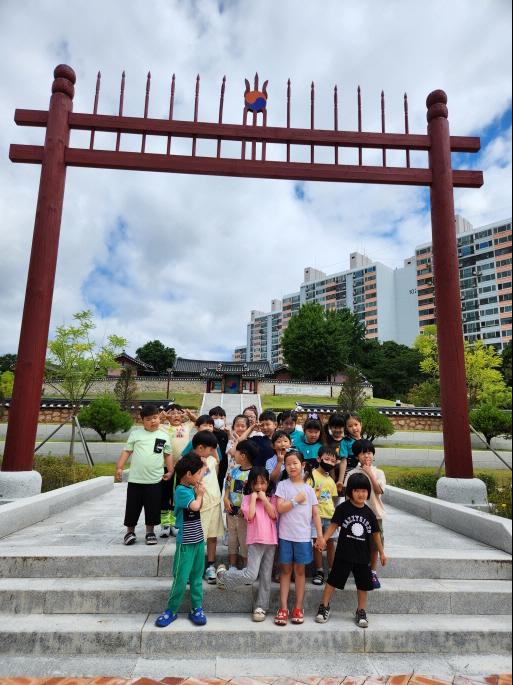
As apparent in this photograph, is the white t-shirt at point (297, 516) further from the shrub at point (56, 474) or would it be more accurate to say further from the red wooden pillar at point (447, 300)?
the shrub at point (56, 474)

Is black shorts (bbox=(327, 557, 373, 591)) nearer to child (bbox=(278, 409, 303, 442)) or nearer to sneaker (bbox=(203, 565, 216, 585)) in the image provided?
sneaker (bbox=(203, 565, 216, 585))

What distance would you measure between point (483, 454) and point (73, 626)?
16497mm

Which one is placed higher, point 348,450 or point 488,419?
point 488,419

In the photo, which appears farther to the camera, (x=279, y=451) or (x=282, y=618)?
(x=279, y=451)

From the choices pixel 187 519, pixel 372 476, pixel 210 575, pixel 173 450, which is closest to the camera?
pixel 187 519

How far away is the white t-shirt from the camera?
3336mm

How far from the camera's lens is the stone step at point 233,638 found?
2.96 meters

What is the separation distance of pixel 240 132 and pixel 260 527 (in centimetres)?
546

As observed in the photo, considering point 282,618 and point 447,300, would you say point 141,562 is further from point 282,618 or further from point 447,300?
point 447,300

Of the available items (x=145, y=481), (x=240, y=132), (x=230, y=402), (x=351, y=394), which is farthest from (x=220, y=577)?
(x=230, y=402)

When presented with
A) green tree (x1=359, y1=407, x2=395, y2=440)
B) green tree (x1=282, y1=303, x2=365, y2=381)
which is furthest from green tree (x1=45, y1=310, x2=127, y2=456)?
green tree (x1=282, y1=303, x2=365, y2=381)

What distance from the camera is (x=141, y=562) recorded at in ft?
12.2

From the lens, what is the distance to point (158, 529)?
16.0ft

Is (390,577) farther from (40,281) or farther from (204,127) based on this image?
(204,127)
